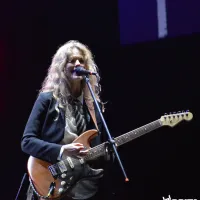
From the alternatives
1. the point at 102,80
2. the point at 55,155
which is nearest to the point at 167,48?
the point at 102,80

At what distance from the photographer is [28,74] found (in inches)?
156

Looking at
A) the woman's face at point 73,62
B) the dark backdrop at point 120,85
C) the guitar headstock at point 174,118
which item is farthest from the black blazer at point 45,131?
the dark backdrop at point 120,85

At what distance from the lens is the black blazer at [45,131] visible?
2662 millimetres

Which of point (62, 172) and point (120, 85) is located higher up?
point (120, 85)

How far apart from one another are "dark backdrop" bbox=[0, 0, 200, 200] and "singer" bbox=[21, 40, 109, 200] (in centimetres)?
78

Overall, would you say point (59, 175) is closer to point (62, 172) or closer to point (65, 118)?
point (62, 172)

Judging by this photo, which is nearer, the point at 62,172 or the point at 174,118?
the point at 62,172

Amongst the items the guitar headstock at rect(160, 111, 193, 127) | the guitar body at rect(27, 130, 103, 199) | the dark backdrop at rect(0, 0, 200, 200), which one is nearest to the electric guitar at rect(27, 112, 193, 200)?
the guitar body at rect(27, 130, 103, 199)

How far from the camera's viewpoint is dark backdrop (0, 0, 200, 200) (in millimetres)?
3602

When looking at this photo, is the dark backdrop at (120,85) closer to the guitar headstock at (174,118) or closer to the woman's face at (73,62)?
the guitar headstock at (174,118)

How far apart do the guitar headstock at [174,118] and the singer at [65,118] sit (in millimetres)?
510

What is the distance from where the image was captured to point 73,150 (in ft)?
8.48

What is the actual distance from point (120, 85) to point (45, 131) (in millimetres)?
1273

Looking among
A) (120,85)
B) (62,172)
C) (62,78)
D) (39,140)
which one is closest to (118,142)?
(62,172)
